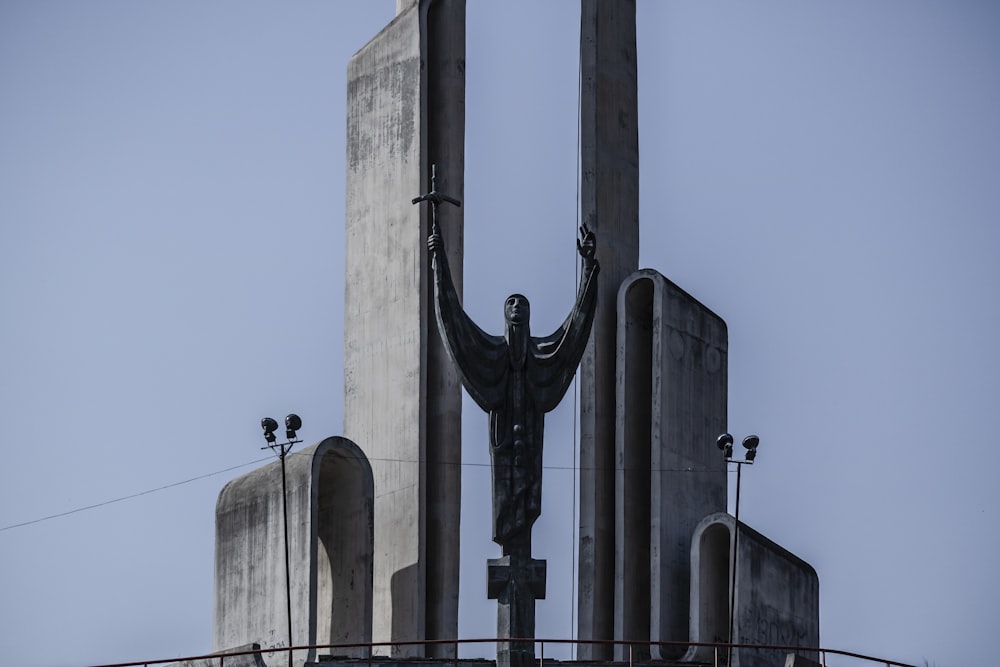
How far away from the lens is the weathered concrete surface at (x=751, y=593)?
38.9 m

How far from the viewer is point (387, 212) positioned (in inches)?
1645

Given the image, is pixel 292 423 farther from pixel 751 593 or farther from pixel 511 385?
pixel 751 593

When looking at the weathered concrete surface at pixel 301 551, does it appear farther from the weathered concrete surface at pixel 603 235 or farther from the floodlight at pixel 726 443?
the floodlight at pixel 726 443

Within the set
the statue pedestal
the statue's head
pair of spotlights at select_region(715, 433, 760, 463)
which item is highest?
the statue's head

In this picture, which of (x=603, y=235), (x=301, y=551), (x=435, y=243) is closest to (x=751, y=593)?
(x=603, y=235)

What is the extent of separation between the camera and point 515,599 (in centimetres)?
3397

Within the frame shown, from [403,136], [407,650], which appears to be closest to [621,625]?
[407,650]

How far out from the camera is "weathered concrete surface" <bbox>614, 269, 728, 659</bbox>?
1590 inches

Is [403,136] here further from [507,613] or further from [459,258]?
[507,613]

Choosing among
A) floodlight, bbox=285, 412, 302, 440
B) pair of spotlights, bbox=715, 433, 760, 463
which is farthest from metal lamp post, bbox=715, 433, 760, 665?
floodlight, bbox=285, 412, 302, 440

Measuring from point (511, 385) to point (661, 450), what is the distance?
19.5 ft

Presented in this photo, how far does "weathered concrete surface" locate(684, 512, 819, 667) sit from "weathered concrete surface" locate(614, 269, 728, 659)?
708 millimetres

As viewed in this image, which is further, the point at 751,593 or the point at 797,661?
the point at 751,593

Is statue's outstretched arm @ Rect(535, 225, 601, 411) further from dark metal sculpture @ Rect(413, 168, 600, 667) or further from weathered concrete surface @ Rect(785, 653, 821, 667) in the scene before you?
weathered concrete surface @ Rect(785, 653, 821, 667)
